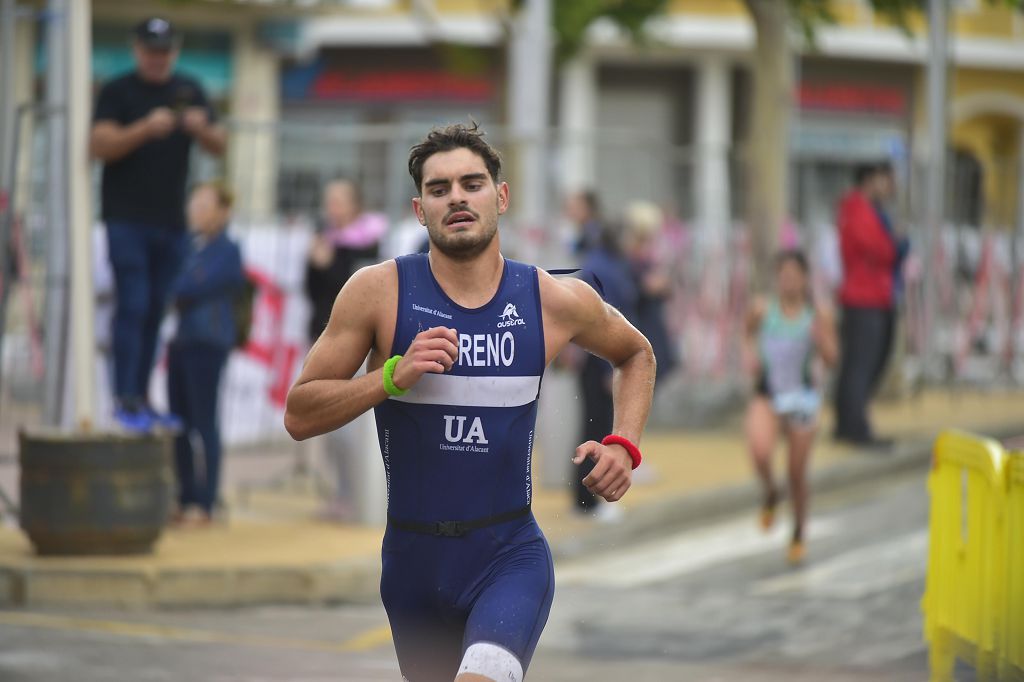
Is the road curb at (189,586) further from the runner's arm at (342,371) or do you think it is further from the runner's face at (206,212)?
the runner's arm at (342,371)

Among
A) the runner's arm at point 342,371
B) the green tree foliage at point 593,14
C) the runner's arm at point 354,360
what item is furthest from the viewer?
the green tree foliage at point 593,14

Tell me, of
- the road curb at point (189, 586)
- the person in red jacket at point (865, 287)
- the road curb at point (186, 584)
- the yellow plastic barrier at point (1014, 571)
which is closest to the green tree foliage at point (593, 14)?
the person in red jacket at point (865, 287)

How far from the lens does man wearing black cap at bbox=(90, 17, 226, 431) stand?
1112cm

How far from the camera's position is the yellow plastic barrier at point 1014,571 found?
7809mm

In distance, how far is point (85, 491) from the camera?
10.5m

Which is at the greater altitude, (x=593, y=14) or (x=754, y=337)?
(x=593, y=14)

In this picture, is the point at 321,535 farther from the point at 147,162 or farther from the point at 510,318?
the point at 510,318

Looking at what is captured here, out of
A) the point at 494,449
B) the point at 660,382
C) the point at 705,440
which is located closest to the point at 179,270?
the point at 660,382

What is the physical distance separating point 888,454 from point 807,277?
408 cm

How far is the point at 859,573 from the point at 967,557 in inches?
126

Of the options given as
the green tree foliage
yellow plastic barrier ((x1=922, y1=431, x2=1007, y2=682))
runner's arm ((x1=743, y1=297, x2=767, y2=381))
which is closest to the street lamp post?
the green tree foliage

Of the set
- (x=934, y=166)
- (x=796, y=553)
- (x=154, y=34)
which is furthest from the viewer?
(x=934, y=166)

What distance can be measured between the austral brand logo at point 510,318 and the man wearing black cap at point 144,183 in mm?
5806

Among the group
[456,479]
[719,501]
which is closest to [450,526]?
[456,479]
